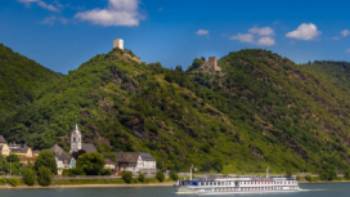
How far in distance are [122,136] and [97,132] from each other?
19.7ft

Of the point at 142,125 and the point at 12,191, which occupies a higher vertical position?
the point at 142,125

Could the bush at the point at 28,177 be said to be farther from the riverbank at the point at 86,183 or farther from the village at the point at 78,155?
the village at the point at 78,155

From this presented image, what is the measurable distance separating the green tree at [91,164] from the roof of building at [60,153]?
1179 centimetres

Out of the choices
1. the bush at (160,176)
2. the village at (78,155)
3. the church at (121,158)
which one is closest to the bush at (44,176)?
the village at (78,155)

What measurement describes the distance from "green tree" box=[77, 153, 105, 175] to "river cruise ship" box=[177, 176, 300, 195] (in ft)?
55.3

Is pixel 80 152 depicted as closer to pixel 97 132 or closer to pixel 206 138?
pixel 97 132

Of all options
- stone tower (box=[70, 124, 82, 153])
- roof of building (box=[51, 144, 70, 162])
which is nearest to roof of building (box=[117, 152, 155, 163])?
stone tower (box=[70, 124, 82, 153])

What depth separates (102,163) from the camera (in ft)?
466

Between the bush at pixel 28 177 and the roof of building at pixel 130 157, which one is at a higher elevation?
the roof of building at pixel 130 157

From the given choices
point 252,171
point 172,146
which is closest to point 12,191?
point 172,146

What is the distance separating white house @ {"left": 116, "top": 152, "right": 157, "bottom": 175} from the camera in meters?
160

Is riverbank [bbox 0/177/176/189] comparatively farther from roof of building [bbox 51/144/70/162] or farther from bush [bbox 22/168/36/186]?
roof of building [bbox 51/144/70/162]

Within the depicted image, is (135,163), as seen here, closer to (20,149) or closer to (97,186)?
(20,149)

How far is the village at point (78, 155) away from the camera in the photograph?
151250 millimetres
